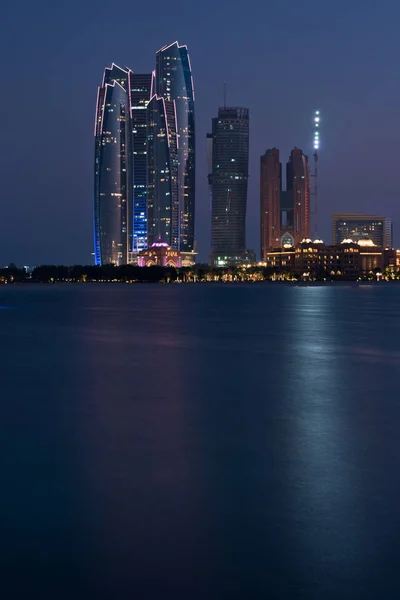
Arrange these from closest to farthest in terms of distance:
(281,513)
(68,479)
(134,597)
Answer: (134,597)
(281,513)
(68,479)

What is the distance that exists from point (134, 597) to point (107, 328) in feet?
125

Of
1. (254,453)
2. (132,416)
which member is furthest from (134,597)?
(132,416)

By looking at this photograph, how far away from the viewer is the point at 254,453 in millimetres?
11875

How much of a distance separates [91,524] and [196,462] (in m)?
3.14

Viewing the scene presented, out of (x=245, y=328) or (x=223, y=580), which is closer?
(x=223, y=580)

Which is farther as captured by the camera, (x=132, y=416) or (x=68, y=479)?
(x=132, y=416)

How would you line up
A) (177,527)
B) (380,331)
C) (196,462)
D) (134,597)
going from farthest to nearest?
(380,331) → (196,462) → (177,527) → (134,597)

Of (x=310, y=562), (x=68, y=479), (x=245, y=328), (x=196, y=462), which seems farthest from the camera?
(x=245, y=328)

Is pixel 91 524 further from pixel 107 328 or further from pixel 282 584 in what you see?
pixel 107 328

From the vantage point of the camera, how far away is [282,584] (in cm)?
674

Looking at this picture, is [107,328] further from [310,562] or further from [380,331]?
[310,562]

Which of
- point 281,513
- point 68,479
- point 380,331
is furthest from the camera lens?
point 380,331

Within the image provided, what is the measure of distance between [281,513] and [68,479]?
3.23 metres

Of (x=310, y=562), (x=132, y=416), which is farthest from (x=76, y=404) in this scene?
(x=310, y=562)
